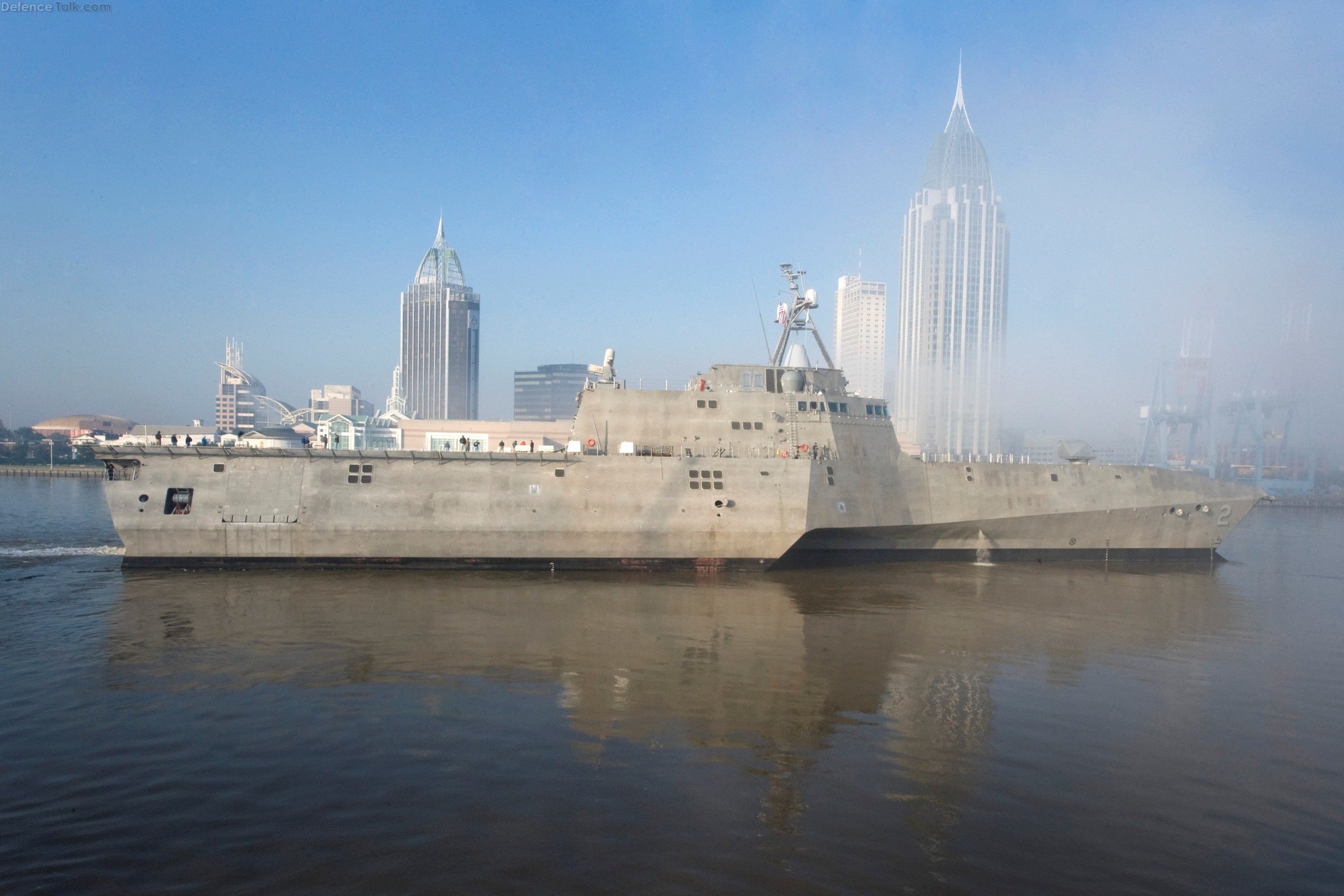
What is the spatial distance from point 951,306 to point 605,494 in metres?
147

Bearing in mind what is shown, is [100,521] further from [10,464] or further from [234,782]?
[10,464]

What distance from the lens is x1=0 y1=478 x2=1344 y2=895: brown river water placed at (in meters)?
7.03

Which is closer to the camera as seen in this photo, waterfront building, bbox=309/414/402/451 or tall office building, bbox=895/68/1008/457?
waterfront building, bbox=309/414/402/451

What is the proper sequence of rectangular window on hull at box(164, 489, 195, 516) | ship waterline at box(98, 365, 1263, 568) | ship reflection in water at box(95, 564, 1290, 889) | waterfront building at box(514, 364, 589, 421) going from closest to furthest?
ship reflection in water at box(95, 564, 1290, 889) → rectangular window on hull at box(164, 489, 195, 516) → ship waterline at box(98, 365, 1263, 568) → waterfront building at box(514, 364, 589, 421)

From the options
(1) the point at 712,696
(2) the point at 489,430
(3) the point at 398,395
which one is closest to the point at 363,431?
(2) the point at 489,430

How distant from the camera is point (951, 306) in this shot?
152875 millimetres

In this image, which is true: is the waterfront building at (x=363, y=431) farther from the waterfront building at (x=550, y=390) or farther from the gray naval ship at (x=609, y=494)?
the waterfront building at (x=550, y=390)

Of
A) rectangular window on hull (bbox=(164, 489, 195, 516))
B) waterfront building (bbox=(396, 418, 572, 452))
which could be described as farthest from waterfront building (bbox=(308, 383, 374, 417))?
rectangular window on hull (bbox=(164, 489, 195, 516))

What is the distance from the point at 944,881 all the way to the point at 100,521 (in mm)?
39309

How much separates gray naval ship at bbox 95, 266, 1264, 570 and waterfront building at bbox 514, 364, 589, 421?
169871 mm

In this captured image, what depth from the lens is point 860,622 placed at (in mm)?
17109

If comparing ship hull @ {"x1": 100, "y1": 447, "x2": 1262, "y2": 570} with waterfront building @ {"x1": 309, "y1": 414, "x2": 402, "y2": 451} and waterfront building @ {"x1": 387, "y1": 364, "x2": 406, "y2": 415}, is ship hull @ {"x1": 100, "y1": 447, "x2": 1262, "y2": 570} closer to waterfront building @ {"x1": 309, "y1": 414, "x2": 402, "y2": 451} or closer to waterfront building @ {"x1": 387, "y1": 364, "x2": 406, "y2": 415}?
waterfront building @ {"x1": 309, "y1": 414, "x2": 402, "y2": 451}

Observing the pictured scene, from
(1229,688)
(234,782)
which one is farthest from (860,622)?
(234,782)

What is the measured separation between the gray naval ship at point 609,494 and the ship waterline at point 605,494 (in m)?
0.05
